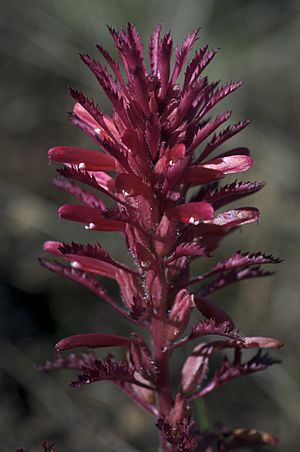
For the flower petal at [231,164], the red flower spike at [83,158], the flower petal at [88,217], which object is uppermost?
the flower petal at [231,164]

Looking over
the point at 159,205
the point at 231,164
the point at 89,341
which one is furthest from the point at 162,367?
the point at 231,164

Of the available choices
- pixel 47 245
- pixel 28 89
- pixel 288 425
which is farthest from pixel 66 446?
pixel 28 89

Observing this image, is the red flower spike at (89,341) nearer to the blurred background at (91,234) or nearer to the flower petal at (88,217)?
the flower petal at (88,217)

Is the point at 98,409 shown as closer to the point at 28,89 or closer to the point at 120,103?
Result: the point at 120,103

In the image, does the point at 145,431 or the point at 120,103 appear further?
the point at 145,431

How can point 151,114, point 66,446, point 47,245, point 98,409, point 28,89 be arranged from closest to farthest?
point 151,114, point 47,245, point 66,446, point 98,409, point 28,89

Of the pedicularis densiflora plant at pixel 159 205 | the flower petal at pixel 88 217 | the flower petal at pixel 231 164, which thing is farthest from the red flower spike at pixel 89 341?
the flower petal at pixel 231 164

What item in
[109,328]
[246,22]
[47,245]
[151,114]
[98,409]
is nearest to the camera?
[151,114]

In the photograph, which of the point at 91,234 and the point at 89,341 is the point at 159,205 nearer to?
the point at 89,341

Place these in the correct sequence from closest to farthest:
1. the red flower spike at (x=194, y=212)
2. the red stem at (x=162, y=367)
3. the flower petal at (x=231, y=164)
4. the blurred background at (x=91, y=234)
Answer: the red flower spike at (x=194, y=212) → the flower petal at (x=231, y=164) → the red stem at (x=162, y=367) → the blurred background at (x=91, y=234)
